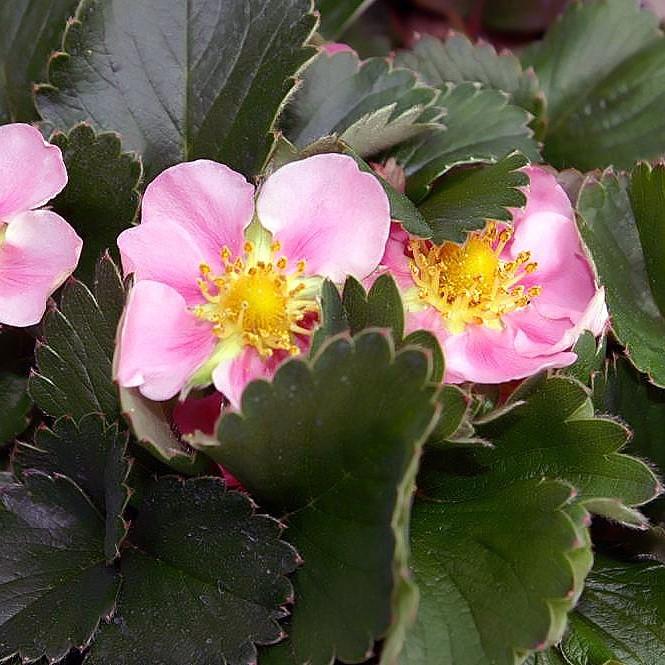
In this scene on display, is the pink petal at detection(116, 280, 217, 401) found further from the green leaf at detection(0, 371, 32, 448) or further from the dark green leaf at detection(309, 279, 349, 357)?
the green leaf at detection(0, 371, 32, 448)

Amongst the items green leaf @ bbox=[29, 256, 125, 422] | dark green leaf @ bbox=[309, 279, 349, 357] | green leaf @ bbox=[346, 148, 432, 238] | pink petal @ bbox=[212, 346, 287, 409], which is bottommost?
green leaf @ bbox=[29, 256, 125, 422]

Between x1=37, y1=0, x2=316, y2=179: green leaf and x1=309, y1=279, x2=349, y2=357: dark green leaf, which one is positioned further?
x1=37, y1=0, x2=316, y2=179: green leaf

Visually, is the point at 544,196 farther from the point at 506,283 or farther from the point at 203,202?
the point at 203,202

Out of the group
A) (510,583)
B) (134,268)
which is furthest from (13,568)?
(510,583)

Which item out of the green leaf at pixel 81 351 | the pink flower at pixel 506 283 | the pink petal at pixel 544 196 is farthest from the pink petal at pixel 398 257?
the green leaf at pixel 81 351

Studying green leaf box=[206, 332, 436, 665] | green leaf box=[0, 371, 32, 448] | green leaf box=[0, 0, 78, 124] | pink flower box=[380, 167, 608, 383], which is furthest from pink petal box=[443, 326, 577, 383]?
green leaf box=[0, 0, 78, 124]

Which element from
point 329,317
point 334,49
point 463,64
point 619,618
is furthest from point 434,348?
point 463,64
